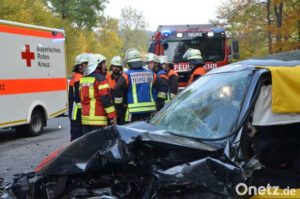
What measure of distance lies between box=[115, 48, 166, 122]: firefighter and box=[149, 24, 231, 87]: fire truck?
342 inches

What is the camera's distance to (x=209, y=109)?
11.4 feet

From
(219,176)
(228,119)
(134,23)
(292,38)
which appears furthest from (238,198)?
(134,23)

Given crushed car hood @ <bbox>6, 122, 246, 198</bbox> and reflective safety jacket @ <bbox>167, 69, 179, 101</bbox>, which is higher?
reflective safety jacket @ <bbox>167, 69, 179, 101</bbox>

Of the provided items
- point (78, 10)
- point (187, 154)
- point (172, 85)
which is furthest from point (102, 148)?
point (78, 10)

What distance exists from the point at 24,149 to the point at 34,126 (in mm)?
2341

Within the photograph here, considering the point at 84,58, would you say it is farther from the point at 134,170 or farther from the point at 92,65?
the point at 134,170

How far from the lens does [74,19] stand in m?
40.2

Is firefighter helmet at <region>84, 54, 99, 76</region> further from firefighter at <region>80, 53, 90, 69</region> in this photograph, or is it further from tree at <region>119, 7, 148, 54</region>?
tree at <region>119, 7, 148, 54</region>

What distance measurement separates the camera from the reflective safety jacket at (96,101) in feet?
19.0

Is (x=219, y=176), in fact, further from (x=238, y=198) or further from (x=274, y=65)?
(x=274, y=65)

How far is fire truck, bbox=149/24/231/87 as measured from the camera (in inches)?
588

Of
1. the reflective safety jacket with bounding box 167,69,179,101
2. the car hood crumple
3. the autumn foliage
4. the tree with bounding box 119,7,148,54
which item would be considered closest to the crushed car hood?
the car hood crumple

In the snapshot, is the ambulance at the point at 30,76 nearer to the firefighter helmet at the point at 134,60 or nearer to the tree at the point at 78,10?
the firefighter helmet at the point at 134,60

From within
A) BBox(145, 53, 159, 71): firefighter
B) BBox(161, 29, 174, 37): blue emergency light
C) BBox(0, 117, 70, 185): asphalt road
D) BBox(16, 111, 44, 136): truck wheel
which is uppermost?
BBox(161, 29, 174, 37): blue emergency light
